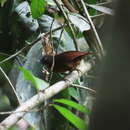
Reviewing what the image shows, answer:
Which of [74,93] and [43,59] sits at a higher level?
[43,59]

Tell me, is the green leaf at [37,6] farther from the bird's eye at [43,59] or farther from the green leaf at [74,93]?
the green leaf at [74,93]

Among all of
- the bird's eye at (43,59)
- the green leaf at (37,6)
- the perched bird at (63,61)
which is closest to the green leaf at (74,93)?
the perched bird at (63,61)

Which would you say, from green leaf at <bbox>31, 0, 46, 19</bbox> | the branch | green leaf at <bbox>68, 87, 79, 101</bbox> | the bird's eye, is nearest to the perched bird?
the bird's eye

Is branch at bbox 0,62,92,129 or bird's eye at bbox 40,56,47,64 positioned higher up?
branch at bbox 0,62,92,129

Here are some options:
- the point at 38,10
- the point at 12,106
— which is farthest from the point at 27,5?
the point at 12,106

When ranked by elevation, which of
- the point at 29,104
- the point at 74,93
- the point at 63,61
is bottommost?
the point at 74,93

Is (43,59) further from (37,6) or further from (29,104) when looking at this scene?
(29,104)

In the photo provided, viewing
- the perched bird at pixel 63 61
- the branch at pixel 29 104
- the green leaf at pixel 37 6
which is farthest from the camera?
the perched bird at pixel 63 61

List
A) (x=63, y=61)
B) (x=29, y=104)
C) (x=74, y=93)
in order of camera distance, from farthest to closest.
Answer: (x=63, y=61) < (x=74, y=93) < (x=29, y=104)

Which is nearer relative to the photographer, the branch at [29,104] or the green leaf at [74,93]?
the branch at [29,104]

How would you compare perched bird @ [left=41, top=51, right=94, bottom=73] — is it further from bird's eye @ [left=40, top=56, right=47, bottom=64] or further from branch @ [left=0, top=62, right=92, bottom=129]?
branch @ [left=0, top=62, right=92, bottom=129]

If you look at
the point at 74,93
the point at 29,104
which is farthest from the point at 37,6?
the point at 29,104

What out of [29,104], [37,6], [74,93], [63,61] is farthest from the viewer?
[63,61]
